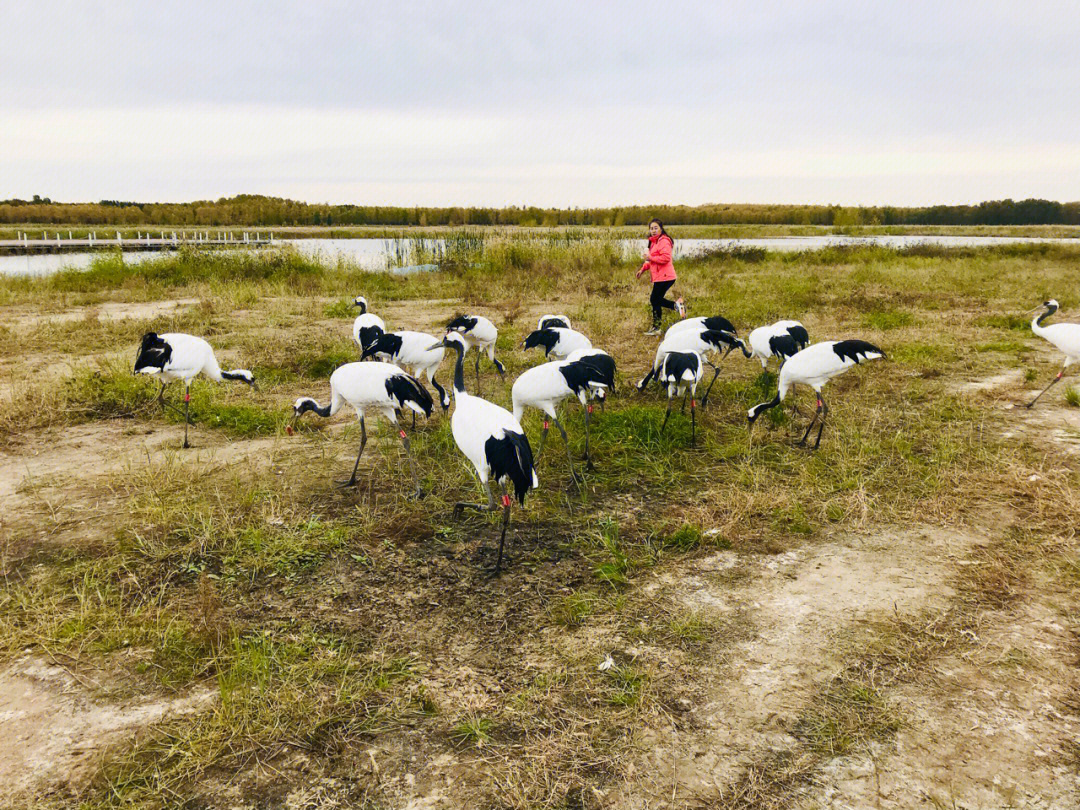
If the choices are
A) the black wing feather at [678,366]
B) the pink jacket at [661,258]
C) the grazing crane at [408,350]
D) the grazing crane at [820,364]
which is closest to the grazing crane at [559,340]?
the grazing crane at [408,350]

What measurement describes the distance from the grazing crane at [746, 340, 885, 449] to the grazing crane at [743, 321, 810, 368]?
0.70 metres

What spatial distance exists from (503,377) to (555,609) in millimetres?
5068

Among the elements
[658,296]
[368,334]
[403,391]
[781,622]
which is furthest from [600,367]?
[658,296]

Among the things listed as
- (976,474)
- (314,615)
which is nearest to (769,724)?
(314,615)

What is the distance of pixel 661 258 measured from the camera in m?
11.2

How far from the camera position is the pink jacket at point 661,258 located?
36.6 ft

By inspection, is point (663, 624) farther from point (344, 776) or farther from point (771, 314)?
point (771, 314)

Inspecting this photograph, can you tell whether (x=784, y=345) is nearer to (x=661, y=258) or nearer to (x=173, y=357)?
(x=661, y=258)

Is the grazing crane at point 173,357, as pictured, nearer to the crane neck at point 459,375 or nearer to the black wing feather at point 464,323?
the black wing feather at point 464,323

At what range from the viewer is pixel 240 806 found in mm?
2840

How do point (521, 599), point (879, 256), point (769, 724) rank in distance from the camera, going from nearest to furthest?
point (769, 724) < point (521, 599) < point (879, 256)

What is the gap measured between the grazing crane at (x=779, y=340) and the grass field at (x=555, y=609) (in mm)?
756

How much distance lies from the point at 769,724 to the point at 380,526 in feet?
10.2

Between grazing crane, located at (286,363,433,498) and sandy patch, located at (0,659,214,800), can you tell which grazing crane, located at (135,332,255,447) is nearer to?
grazing crane, located at (286,363,433,498)
